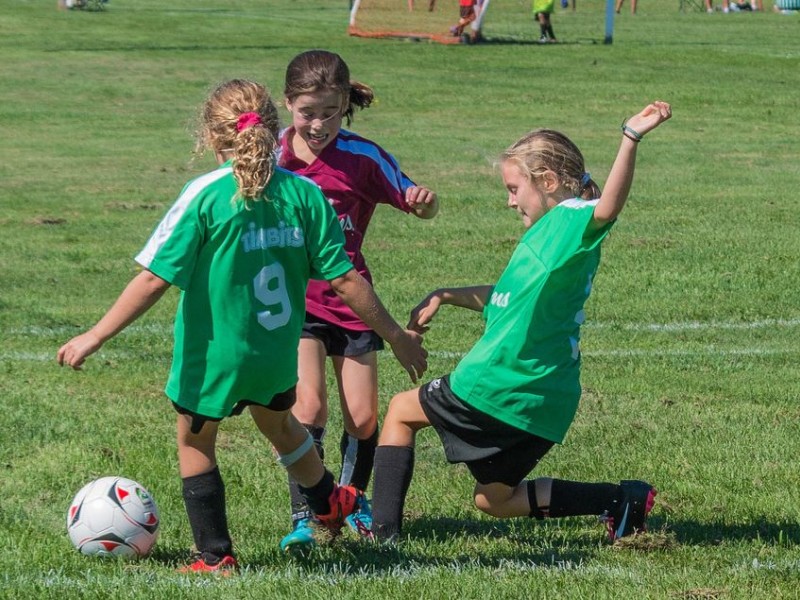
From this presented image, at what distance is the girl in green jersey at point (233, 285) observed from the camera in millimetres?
4363

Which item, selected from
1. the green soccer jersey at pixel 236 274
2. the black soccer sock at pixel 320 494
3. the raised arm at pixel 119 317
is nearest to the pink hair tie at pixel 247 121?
the green soccer jersey at pixel 236 274

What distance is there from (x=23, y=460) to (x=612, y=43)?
25.7 m

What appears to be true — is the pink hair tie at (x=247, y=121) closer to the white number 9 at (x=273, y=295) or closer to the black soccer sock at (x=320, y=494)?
the white number 9 at (x=273, y=295)

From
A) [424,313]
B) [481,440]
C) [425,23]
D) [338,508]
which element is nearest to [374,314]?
[424,313]

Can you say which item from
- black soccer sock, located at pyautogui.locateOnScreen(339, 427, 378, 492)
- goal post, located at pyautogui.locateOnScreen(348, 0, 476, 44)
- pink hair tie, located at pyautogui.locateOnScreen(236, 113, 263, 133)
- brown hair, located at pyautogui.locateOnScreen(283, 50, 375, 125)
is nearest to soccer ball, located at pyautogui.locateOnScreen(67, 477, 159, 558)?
black soccer sock, located at pyautogui.locateOnScreen(339, 427, 378, 492)

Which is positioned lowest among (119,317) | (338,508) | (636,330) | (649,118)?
(338,508)

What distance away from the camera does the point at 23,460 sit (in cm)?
611

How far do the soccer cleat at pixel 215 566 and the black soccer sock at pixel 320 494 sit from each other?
0.41 metres

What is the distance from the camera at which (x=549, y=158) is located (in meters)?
4.75

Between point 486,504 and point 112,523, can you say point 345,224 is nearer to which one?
point 486,504

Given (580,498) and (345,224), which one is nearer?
(580,498)

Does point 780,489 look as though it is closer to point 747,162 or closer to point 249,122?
point 249,122

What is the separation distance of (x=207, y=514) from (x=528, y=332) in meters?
1.25

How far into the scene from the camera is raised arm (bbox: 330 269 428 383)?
4.59 m
